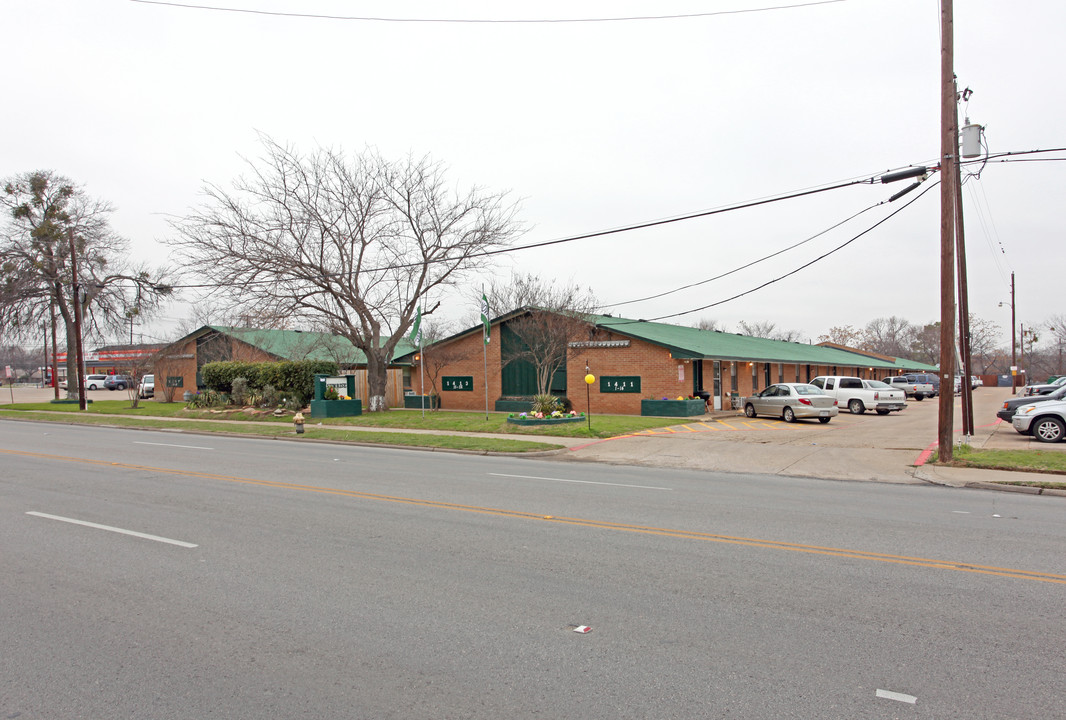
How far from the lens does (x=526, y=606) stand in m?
5.22

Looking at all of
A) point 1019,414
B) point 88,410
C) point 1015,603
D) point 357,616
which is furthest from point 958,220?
point 88,410

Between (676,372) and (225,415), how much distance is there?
19.6 m

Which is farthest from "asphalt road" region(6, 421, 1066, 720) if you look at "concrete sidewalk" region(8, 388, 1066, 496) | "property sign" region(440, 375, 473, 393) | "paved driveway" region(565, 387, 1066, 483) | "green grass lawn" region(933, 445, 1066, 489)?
"property sign" region(440, 375, 473, 393)

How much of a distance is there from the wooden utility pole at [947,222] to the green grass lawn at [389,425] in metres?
9.12

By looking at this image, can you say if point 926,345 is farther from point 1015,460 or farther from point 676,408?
point 1015,460

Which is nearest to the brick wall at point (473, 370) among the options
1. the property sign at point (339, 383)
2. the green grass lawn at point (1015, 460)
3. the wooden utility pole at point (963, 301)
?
the property sign at point (339, 383)

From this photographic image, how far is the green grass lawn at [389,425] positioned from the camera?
1925 centimetres

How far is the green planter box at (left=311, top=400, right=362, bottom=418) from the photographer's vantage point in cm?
2812

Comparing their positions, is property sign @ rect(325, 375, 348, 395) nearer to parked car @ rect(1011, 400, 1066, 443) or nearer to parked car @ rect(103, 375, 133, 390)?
parked car @ rect(1011, 400, 1066, 443)

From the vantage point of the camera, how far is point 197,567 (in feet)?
20.7

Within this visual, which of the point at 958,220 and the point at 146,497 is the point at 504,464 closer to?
the point at 146,497

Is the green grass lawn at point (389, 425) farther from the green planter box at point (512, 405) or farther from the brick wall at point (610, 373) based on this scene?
the brick wall at point (610, 373)

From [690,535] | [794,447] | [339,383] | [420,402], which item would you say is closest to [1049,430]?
[794,447]

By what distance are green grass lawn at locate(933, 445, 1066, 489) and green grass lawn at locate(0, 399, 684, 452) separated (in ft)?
30.4
